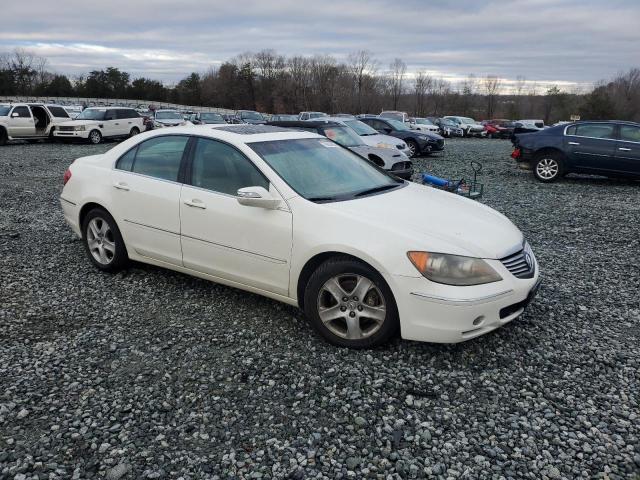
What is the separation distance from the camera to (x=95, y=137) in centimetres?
2245

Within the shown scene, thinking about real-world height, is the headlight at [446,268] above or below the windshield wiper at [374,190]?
below

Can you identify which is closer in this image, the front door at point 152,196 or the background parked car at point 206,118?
the front door at point 152,196

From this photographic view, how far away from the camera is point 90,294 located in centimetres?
469

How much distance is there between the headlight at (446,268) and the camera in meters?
3.31

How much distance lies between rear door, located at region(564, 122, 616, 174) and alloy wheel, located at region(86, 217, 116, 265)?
10.9m

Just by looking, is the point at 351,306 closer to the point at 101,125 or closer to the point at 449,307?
the point at 449,307

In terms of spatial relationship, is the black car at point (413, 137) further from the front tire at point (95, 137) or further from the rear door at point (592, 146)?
the front tire at point (95, 137)

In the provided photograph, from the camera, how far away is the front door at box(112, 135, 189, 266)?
443cm

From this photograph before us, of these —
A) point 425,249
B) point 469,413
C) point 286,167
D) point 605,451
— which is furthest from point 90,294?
point 605,451

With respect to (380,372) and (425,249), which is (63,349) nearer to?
(380,372)

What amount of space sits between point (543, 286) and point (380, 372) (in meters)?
2.45

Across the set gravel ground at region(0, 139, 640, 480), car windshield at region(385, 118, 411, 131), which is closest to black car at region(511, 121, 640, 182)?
car windshield at region(385, 118, 411, 131)

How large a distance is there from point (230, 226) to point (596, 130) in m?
11.1

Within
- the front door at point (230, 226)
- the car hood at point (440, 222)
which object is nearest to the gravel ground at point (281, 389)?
the front door at point (230, 226)
